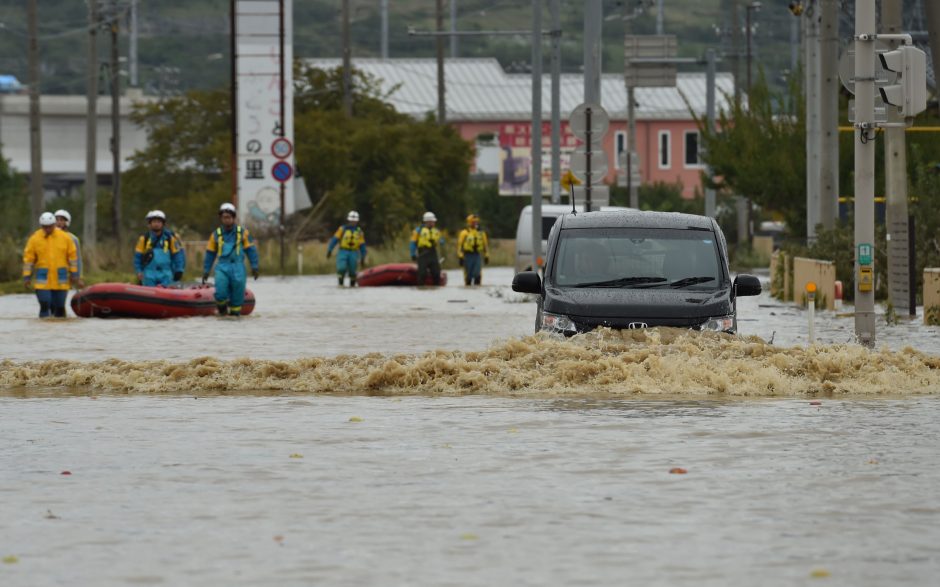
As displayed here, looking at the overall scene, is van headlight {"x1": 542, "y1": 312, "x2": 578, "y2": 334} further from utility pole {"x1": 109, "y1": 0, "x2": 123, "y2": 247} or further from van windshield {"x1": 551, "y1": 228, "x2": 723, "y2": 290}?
utility pole {"x1": 109, "y1": 0, "x2": 123, "y2": 247}

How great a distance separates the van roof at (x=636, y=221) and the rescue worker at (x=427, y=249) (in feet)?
84.9

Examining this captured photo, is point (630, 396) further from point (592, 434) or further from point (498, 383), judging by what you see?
point (592, 434)

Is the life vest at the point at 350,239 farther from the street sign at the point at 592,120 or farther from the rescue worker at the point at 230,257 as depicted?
the rescue worker at the point at 230,257

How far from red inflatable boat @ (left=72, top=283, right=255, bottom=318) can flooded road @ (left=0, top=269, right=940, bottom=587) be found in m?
6.44

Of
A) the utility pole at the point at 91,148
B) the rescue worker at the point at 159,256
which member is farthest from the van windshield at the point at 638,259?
the utility pole at the point at 91,148

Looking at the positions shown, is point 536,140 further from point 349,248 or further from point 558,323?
point 558,323

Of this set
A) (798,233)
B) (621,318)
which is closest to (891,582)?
(621,318)

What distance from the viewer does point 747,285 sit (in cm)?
1734

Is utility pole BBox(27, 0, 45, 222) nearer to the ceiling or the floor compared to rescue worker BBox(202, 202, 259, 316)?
nearer to the ceiling

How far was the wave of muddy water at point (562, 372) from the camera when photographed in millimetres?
17312

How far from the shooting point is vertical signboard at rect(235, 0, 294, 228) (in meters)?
58.4

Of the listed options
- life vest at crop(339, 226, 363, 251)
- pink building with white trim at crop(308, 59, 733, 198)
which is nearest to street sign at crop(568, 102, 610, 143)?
life vest at crop(339, 226, 363, 251)

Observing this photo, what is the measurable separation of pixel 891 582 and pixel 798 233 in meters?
38.9

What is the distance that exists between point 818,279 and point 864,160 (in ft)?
36.5
